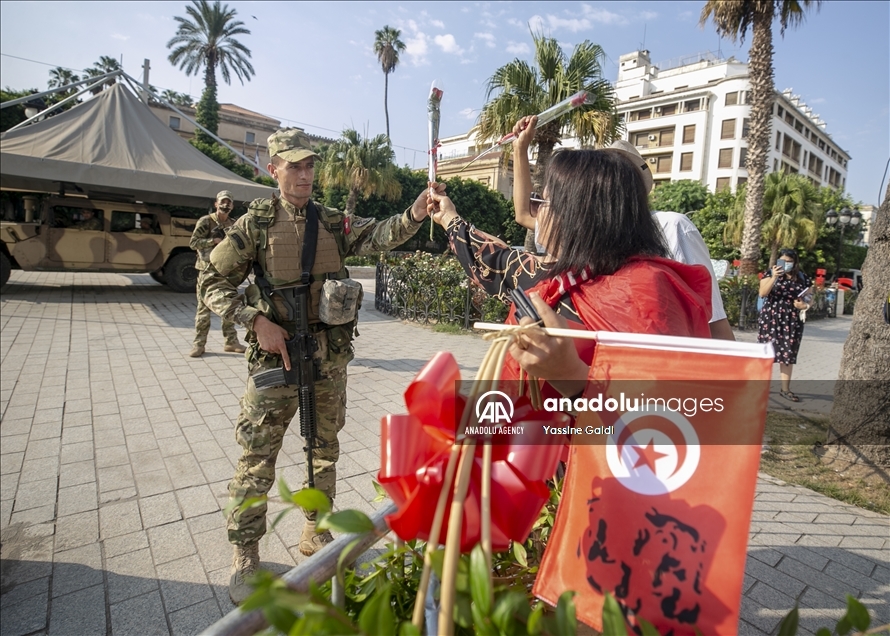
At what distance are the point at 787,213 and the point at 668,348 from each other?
2877cm

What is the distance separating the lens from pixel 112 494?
321 centimetres

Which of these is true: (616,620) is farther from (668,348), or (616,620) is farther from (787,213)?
(787,213)

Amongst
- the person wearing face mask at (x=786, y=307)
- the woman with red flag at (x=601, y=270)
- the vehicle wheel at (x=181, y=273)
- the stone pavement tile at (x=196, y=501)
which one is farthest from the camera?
the vehicle wheel at (x=181, y=273)

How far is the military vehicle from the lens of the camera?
10555 millimetres

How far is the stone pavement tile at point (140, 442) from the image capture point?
390cm

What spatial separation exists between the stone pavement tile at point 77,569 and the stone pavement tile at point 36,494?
0.67 metres

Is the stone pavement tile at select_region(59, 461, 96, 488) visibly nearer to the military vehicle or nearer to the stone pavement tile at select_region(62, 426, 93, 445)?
the stone pavement tile at select_region(62, 426, 93, 445)

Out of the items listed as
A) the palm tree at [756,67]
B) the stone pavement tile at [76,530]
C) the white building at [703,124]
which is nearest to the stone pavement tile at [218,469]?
the stone pavement tile at [76,530]

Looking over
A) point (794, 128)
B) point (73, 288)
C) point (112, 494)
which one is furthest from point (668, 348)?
point (794, 128)

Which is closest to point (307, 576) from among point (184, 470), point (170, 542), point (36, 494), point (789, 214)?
point (170, 542)

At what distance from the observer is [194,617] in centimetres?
221

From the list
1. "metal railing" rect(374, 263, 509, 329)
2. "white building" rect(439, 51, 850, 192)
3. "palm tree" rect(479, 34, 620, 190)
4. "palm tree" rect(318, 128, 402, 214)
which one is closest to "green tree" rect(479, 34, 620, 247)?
"palm tree" rect(479, 34, 620, 190)

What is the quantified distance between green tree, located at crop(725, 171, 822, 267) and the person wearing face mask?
67.6 feet

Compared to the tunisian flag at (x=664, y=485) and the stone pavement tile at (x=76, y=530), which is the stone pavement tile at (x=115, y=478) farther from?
the tunisian flag at (x=664, y=485)
